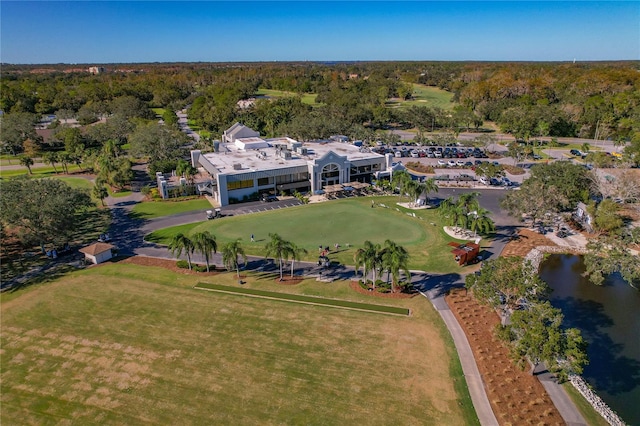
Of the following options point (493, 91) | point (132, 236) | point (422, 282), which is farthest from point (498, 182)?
point (493, 91)

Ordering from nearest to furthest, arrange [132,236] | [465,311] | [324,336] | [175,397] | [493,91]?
[175,397]
[324,336]
[465,311]
[132,236]
[493,91]

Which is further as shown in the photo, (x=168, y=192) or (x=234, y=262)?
(x=168, y=192)

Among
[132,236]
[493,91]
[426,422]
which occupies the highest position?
[493,91]

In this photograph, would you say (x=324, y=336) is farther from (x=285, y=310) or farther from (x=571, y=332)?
(x=571, y=332)

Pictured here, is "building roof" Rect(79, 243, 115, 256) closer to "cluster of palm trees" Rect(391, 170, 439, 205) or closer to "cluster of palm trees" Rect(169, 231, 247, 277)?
"cluster of palm trees" Rect(169, 231, 247, 277)

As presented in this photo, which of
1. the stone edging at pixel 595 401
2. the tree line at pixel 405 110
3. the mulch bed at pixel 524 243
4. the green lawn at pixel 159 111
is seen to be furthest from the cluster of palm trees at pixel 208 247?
the green lawn at pixel 159 111

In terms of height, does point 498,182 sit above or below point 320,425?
above
